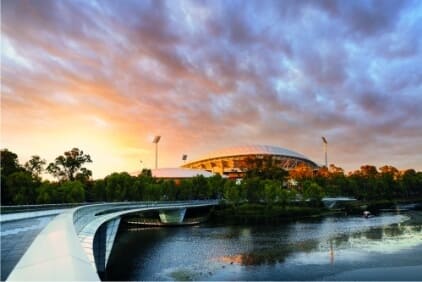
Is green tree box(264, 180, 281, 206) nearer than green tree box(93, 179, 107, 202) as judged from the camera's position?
No

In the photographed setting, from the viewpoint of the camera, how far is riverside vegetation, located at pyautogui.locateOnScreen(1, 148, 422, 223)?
169 ft

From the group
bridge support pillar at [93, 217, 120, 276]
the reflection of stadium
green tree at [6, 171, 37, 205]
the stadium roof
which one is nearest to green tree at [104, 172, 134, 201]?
green tree at [6, 171, 37, 205]

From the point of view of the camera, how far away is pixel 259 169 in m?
116

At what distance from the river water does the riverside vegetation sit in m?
13.6

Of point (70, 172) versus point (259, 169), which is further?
point (259, 169)

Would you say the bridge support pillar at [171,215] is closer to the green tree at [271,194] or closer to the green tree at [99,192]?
the green tree at [99,192]

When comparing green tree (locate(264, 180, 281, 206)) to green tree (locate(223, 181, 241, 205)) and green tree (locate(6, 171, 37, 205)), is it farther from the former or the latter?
green tree (locate(6, 171, 37, 205))

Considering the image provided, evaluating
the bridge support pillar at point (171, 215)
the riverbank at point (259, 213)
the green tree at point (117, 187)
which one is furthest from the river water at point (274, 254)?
the green tree at point (117, 187)

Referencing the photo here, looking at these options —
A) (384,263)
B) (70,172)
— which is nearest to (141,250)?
(384,263)

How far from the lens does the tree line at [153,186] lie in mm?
49000

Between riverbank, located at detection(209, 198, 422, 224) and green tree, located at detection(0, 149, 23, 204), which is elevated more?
green tree, located at detection(0, 149, 23, 204)

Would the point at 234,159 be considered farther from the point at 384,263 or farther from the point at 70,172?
the point at 384,263

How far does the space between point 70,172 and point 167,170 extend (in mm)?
66017

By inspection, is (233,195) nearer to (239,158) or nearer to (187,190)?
(187,190)
